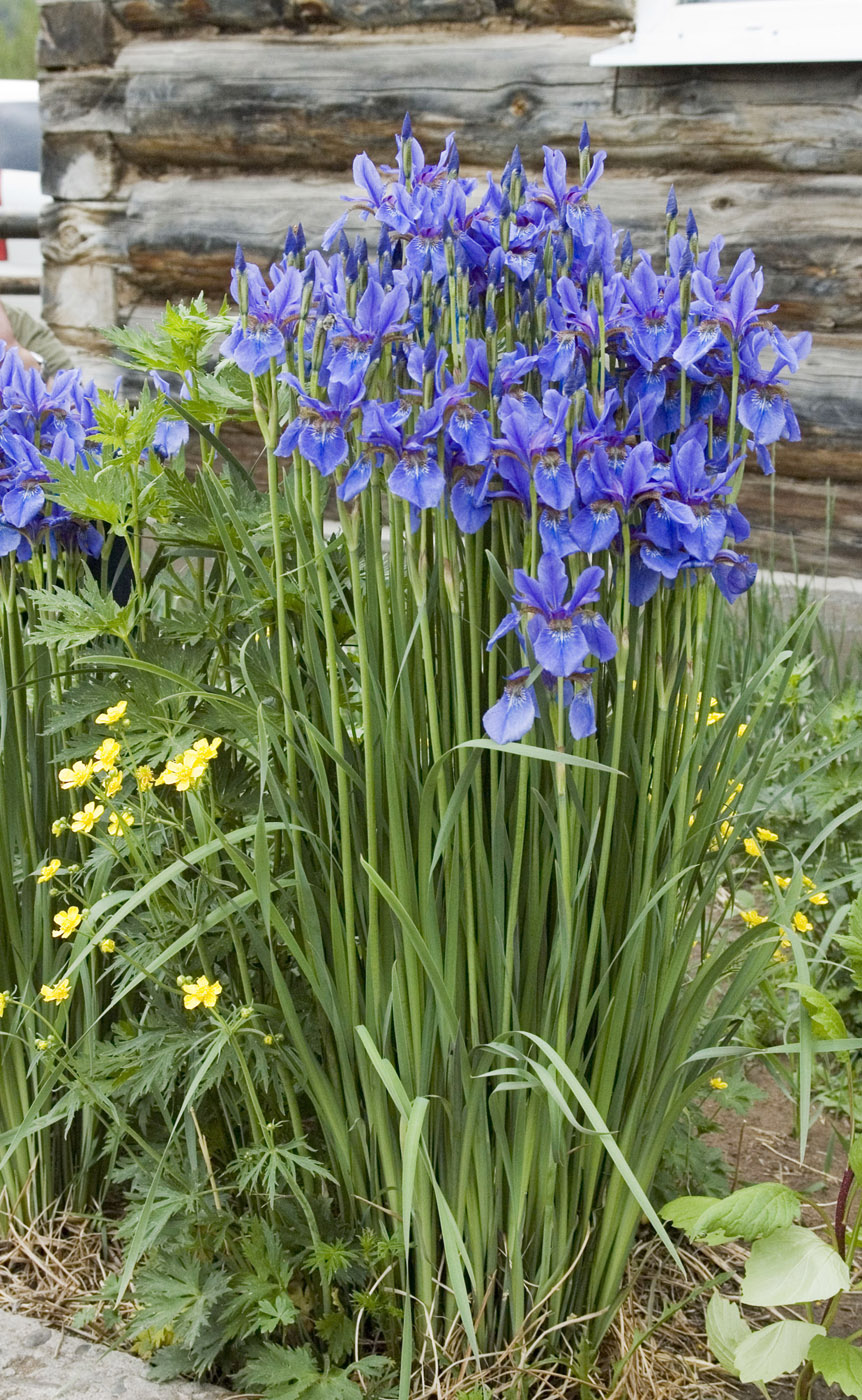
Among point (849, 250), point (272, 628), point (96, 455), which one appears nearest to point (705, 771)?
point (272, 628)

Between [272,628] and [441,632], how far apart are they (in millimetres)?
300

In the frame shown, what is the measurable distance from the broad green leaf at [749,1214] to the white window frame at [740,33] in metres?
3.05

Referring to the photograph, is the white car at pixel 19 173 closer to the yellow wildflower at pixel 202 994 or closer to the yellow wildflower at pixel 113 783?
the yellow wildflower at pixel 113 783

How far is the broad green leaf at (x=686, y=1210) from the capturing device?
139 cm

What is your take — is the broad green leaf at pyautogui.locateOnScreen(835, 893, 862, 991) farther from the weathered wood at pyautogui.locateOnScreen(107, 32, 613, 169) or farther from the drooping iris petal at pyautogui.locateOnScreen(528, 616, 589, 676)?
the weathered wood at pyautogui.locateOnScreen(107, 32, 613, 169)

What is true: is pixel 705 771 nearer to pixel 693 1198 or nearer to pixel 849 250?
pixel 693 1198

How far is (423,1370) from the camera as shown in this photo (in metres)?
1.46

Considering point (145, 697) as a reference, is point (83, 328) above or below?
above

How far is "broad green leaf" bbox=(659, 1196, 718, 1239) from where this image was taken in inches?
54.6

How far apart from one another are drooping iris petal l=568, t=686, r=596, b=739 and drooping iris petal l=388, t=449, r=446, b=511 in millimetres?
221

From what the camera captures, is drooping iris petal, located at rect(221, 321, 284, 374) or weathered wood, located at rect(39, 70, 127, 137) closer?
drooping iris petal, located at rect(221, 321, 284, 374)

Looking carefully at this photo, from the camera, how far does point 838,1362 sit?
130cm

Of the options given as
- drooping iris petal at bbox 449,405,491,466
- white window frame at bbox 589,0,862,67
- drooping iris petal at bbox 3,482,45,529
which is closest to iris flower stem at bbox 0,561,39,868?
drooping iris petal at bbox 3,482,45,529

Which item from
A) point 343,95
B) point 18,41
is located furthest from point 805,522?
point 18,41
